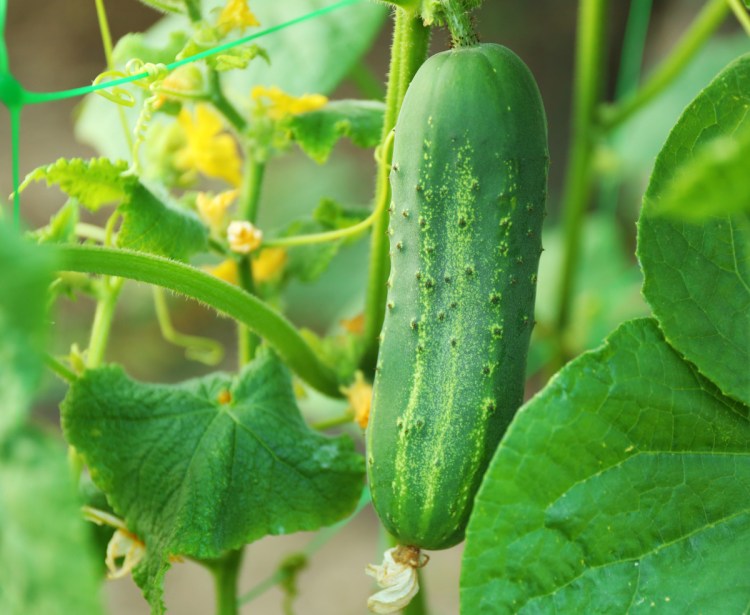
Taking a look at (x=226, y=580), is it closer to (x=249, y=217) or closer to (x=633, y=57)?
(x=249, y=217)

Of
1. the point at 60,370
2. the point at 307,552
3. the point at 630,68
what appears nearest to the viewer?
the point at 60,370

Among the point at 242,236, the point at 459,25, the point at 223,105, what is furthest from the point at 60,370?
the point at 459,25

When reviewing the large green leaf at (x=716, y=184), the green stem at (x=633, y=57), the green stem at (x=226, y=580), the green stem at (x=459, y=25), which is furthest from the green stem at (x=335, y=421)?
the green stem at (x=633, y=57)

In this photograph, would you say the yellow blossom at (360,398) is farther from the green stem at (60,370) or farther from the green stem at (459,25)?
the green stem at (459,25)

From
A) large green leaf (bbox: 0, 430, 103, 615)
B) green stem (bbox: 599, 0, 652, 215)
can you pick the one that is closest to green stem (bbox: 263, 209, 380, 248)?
large green leaf (bbox: 0, 430, 103, 615)

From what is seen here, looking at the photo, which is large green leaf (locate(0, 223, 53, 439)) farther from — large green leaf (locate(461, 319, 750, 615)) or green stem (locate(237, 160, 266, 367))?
green stem (locate(237, 160, 266, 367))

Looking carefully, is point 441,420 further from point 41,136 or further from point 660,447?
point 41,136
